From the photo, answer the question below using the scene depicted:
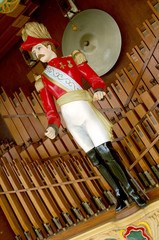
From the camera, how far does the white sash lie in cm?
200

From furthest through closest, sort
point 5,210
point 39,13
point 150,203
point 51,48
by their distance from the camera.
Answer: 1. point 39,13
2. point 5,210
3. point 51,48
4. point 150,203

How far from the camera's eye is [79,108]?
6.33 ft

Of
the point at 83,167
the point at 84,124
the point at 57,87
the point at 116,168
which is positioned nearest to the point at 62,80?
the point at 57,87

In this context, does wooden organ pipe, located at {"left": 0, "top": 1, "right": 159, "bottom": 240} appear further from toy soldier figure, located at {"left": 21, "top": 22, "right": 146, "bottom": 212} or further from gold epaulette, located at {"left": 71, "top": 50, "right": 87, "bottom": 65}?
gold epaulette, located at {"left": 71, "top": 50, "right": 87, "bottom": 65}

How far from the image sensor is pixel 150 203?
1.85m

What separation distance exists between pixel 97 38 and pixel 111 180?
2.75m

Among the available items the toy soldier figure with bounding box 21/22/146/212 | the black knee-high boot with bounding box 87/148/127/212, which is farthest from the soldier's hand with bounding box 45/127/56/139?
the black knee-high boot with bounding box 87/148/127/212

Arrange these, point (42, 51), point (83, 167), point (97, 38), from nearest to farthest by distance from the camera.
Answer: point (42, 51), point (83, 167), point (97, 38)

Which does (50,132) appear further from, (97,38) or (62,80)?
(97,38)

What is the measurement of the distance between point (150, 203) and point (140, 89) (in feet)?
5.28

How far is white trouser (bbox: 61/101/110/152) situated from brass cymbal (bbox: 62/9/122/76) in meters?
2.29

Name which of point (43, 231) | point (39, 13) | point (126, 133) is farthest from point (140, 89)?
point (39, 13)

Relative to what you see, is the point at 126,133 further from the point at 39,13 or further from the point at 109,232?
the point at 39,13

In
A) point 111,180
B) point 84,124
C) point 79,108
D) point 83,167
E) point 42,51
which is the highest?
point 42,51
